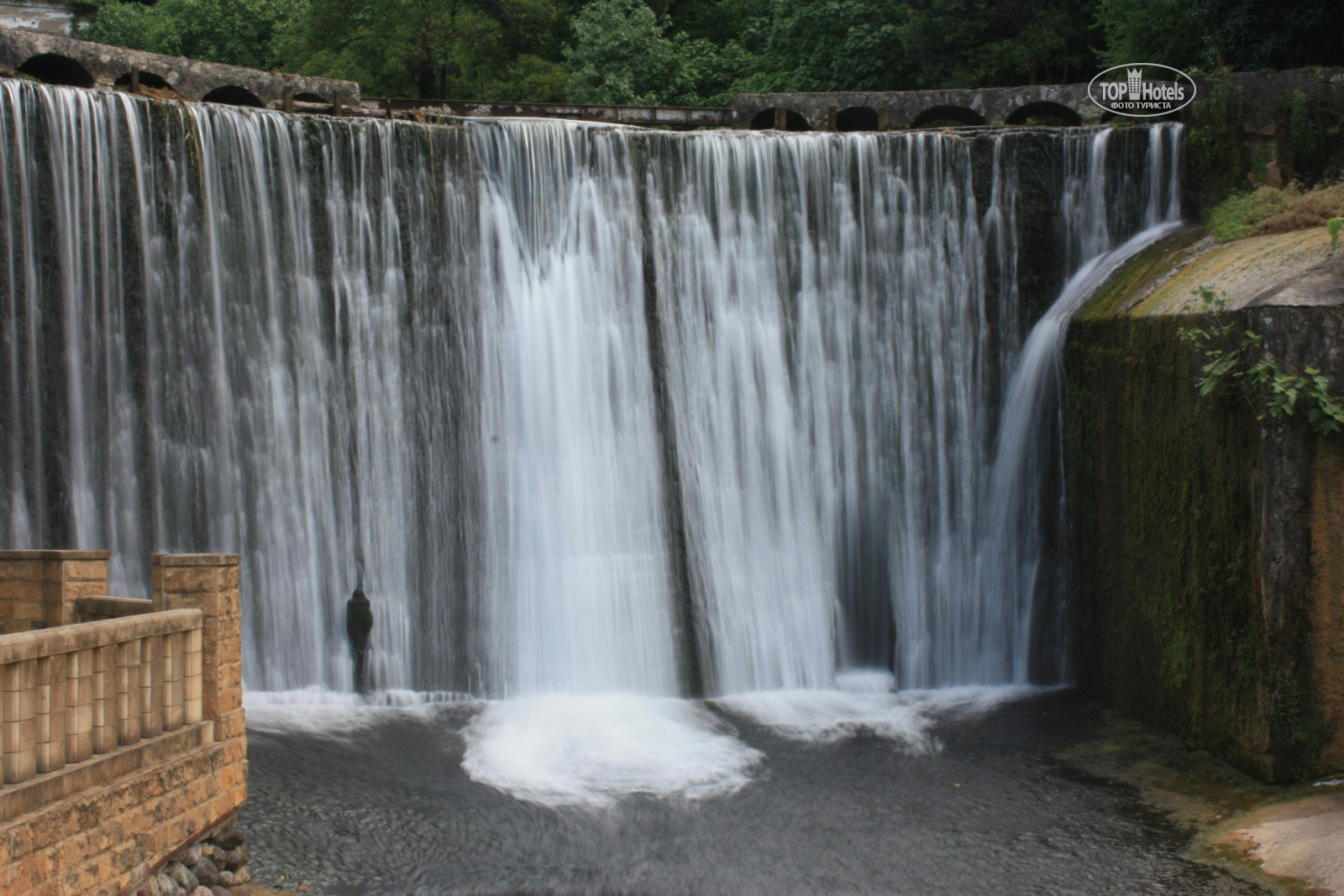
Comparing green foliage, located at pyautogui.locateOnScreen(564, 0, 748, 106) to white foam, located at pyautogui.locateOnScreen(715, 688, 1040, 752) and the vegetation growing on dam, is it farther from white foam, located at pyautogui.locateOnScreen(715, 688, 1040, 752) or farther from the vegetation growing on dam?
white foam, located at pyautogui.locateOnScreen(715, 688, 1040, 752)

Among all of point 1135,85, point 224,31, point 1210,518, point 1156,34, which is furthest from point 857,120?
point 224,31

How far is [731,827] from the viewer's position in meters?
9.76

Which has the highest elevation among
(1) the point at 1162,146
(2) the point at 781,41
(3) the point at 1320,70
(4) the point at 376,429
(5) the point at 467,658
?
(2) the point at 781,41

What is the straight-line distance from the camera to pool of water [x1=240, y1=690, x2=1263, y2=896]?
28.6 ft

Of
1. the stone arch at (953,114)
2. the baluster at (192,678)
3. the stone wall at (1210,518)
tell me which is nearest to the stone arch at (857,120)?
the stone arch at (953,114)

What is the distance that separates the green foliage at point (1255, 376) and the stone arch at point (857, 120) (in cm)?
1295

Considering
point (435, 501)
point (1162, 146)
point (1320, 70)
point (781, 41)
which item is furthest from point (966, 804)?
point (781, 41)

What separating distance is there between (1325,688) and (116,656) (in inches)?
356

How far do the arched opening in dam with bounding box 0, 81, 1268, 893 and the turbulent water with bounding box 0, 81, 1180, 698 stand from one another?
40mm

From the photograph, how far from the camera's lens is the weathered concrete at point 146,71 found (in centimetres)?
1825

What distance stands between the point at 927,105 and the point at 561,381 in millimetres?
9780

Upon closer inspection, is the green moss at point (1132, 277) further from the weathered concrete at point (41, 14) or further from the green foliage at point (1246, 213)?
the weathered concrete at point (41, 14)

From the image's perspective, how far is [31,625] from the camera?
7930mm

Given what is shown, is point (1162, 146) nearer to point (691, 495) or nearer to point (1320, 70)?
point (1320, 70)
